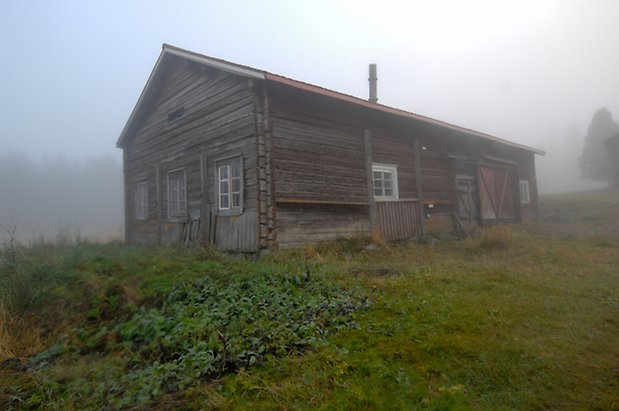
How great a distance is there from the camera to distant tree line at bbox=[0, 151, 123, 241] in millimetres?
54219

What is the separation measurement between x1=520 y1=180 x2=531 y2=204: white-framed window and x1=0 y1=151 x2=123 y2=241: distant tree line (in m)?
46.3

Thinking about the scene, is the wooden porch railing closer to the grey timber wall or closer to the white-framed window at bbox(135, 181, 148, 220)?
the grey timber wall

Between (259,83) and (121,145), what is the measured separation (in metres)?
9.50

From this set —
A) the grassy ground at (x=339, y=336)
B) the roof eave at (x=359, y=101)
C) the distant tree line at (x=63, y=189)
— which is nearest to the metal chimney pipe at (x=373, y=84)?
the roof eave at (x=359, y=101)

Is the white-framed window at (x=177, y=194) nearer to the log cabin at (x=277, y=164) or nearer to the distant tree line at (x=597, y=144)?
the log cabin at (x=277, y=164)

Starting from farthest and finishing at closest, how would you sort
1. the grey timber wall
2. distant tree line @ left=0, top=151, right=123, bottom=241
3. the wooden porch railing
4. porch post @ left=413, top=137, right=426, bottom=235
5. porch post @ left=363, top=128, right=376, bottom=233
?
distant tree line @ left=0, top=151, right=123, bottom=241 < porch post @ left=413, top=137, right=426, bottom=235 < the wooden porch railing < porch post @ left=363, top=128, right=376, bottom=233 < the grey timber wall

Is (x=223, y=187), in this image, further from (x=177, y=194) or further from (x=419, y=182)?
(x=419, y=182)

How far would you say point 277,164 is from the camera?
30.4 ft

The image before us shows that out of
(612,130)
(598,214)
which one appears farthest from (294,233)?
(612,130)

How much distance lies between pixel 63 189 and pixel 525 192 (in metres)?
75.6

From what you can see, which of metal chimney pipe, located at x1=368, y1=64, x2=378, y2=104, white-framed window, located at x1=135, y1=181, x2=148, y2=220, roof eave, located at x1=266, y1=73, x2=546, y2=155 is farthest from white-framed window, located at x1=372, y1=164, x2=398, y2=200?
white-framed window, located at x1=135, y1=181, x2=148, y2=220

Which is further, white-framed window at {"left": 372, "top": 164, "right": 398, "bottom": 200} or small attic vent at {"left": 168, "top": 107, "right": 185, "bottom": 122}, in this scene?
small attic vent at {"left": 168, "top": 107, "right": 185, "bottom": 122}

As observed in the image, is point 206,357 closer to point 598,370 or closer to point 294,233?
point 598,370

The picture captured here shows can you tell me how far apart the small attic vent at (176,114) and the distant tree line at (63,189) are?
1610 inches
